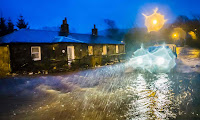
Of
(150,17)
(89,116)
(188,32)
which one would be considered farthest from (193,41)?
(89,116)

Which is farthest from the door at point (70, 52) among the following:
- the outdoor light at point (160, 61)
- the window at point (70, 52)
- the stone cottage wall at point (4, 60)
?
the outdoor light at point (160, 61)

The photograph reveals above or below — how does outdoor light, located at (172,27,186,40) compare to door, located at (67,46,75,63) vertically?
above

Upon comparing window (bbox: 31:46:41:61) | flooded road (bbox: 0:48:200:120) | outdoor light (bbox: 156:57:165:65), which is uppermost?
window (bbox: 31:46:41:61)

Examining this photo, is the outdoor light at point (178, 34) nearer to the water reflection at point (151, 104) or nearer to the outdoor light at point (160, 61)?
the outdoor light at point (160, 61)

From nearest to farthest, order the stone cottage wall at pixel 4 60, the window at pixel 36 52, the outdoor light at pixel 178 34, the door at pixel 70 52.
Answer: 1. the stone cottage wall at pixel 4 60
2. the window at pixel 36 52
3. the door at pixel 70 52
4. the outdoor light at pixel 178 34

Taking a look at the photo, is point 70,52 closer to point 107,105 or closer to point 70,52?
point 70,52

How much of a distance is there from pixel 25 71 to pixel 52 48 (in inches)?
153

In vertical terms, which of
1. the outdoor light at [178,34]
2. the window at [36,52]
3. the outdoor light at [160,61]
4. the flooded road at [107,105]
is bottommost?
the flooded road at [107,105]

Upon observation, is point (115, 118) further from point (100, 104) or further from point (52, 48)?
point (52, 48)

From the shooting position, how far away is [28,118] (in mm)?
4352

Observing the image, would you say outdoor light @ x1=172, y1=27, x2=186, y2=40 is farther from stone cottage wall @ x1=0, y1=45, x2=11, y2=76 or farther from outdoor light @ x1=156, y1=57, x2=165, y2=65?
stone cottage wall @ x1=0, y1=45, x2=11, y2=76

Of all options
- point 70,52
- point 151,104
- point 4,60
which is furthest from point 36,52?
point 151,104

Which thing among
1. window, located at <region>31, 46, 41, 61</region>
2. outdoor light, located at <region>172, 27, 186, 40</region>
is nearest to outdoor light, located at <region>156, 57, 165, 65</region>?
window, located at <region>31, 46, 41, 61</region>

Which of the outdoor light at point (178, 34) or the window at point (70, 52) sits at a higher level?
the outdoor light at point (178, 34)
